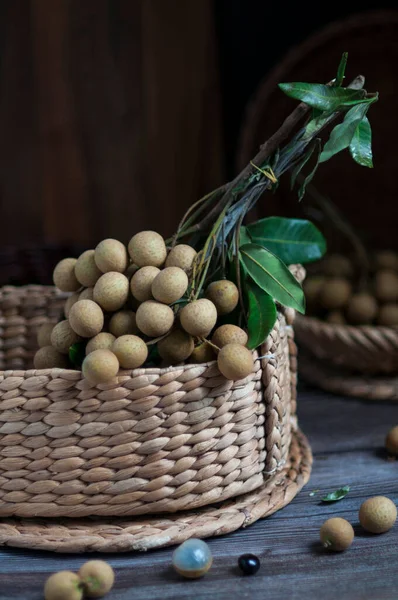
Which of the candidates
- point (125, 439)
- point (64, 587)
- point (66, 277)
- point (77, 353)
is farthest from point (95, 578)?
point (66, 277)

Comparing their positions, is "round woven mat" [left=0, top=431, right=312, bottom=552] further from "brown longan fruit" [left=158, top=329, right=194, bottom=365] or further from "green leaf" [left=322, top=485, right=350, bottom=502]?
"brown longan fruit" [left=158, top=329, right=194, bottom=365]

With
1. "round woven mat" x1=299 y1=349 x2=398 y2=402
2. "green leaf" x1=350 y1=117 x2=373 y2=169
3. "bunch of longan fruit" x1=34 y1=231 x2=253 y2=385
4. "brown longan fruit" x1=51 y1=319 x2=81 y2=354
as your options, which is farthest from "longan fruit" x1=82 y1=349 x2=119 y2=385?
"round woven mat" x1=299 y1=349 x2=398 y2=402

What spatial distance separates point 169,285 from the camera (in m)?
0.80

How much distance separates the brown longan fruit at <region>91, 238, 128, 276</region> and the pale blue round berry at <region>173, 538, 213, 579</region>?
30 cm

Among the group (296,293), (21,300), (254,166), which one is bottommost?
(21,300)

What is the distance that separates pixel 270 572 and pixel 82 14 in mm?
1203

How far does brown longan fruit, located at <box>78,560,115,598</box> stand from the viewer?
0.72 m

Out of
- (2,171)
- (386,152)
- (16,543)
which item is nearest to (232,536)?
(16,543)

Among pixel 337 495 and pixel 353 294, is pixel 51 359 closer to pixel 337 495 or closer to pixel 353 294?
pixel 337 495

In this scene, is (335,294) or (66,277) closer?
(66,277)

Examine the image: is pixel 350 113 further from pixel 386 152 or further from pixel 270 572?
pixel 386 152

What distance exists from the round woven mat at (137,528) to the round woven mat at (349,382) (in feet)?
1.30

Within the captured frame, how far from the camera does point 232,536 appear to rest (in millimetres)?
850

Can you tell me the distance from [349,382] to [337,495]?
38cm
